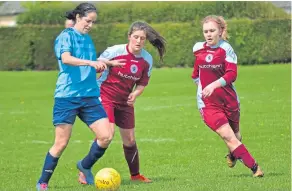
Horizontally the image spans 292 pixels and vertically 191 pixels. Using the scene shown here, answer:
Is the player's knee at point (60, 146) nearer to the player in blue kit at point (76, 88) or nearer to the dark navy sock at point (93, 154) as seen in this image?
the player in blue kit at point (76, 88)

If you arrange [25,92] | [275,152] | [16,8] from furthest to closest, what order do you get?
[16,8] → [25,92] → [275,152]

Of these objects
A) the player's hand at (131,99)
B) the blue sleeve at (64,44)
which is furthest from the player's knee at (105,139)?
the blue sleeve at (64,44)

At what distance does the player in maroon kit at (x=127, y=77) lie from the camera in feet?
32.4

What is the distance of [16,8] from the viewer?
71.0m

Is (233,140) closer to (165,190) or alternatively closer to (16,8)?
(165,190)

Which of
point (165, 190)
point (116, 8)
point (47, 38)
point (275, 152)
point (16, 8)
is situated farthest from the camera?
point (16, 8)

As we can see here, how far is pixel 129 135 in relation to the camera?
33.4 ft

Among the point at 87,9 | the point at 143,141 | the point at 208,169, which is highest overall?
the point at 87,9

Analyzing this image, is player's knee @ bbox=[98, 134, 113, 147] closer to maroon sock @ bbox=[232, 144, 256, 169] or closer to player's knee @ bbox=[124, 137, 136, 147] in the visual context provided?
player's knee @ bbox=[124, 137, 136, 147]

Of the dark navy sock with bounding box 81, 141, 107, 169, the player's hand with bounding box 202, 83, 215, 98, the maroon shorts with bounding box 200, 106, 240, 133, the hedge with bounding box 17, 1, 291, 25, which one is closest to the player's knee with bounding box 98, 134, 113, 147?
the dark navy sock with bounding box 81, 141, 107, 169

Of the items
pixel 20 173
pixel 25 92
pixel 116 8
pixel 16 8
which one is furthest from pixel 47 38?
pixel 20 173

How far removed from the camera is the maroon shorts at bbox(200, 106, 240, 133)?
10.2 meters

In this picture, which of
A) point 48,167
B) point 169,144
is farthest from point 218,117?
point 169,144

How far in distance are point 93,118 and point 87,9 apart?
122 cm
